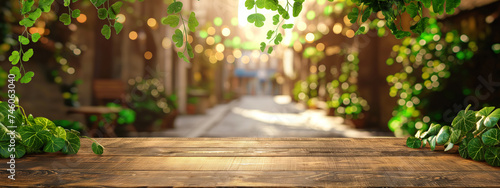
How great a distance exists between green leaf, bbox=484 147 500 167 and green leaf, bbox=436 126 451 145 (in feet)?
0.75

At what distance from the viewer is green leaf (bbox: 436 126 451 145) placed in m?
1.72

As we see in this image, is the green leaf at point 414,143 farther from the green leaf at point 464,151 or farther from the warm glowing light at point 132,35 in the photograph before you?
the warm glowing light at point 132,35

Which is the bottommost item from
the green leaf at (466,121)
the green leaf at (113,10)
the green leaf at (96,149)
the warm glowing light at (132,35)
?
the green leaf at (96,149)

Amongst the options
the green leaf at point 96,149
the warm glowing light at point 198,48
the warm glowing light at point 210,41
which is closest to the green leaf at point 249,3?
the green leaf at point 96,149

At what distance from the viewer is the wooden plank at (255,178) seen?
1.25m

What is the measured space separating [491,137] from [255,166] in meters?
0.97

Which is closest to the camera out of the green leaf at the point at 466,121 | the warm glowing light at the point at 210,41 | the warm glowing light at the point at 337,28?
the green leaf at the point at 466,121

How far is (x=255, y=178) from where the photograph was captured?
1.31 meters

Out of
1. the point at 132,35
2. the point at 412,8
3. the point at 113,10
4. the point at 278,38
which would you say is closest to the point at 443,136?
the point at 412,8

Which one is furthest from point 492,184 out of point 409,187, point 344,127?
point 344,127

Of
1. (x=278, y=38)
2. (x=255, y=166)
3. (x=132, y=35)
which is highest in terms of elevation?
(x=132, y=35)

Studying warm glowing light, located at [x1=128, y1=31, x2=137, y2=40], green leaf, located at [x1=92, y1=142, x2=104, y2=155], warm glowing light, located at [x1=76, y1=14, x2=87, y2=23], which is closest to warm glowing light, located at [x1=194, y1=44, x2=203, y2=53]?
warm glowing light, located at [x1=128, y1=31, x2=137, y2=40]

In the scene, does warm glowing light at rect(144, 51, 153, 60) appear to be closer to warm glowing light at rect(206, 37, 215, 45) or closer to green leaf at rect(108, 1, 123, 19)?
warm glowing light at rect(206, 37, 215, 45)

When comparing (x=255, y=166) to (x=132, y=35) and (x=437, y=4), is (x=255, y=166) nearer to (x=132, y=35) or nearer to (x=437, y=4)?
(x=437, y=4)
